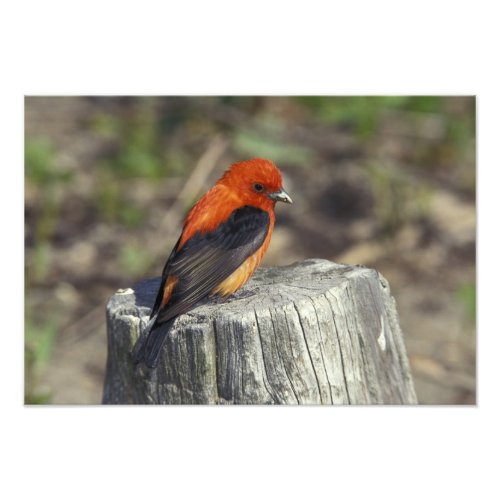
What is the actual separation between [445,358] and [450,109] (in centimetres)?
196

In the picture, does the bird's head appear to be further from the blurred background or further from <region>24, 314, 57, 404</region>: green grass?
the blurred background

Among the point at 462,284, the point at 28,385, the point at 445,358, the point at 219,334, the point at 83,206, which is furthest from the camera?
the point at 83,206

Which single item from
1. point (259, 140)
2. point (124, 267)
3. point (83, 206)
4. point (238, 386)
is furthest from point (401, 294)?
point (238, 386)

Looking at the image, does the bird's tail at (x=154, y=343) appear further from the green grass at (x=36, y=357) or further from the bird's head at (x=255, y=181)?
the green grass at (x=36, y=357)

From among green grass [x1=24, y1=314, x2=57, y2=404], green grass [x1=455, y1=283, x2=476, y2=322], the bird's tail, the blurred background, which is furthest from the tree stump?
the blurred background

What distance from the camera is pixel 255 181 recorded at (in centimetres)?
415

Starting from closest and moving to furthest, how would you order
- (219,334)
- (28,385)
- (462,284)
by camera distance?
(219,334), (28,385), (462,284)

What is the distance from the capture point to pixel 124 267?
264 inches

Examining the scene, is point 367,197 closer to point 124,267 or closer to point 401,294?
point 401,294

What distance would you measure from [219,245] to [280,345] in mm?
601

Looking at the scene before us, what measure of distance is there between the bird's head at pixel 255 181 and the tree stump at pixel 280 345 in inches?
17.5

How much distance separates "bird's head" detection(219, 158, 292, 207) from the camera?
4133mm

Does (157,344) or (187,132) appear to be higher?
(187,132)

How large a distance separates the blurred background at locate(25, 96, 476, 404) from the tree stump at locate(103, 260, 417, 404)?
8.00 ft
